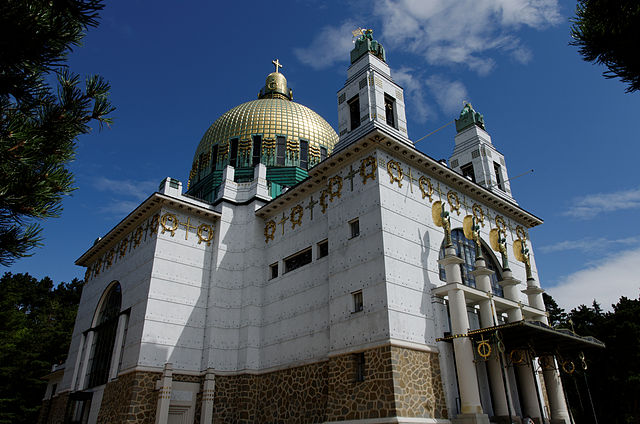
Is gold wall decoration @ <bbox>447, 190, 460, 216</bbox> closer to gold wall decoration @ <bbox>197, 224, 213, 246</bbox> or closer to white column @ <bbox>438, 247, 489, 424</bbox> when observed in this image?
white column @ <bbox>438, 247, 489, 424</bbox>

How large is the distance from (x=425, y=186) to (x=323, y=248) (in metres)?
5.34

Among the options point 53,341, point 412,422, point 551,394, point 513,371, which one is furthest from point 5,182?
point 53,341

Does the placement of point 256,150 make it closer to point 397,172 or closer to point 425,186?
point 397,172

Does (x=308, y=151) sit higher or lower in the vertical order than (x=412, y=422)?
higher

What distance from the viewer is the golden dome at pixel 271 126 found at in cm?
3138

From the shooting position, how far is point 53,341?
42781 millimetres

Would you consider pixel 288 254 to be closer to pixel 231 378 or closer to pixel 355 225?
pixel 355 225

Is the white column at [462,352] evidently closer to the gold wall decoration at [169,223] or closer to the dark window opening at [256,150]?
the gold wall decoration at [169,223]

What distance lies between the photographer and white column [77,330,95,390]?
982 inches

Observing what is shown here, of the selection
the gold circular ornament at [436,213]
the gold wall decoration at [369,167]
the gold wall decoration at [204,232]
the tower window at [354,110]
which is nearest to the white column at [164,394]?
the gold wall decoration at [204,232]

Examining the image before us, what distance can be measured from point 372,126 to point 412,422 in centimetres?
1161

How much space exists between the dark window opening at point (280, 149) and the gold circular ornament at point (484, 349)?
58.6 ft

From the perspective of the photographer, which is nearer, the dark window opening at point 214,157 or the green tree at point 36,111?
the green tree at point 36,111

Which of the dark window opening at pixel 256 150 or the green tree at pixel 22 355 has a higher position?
the dark window opening at pixel 256 150
